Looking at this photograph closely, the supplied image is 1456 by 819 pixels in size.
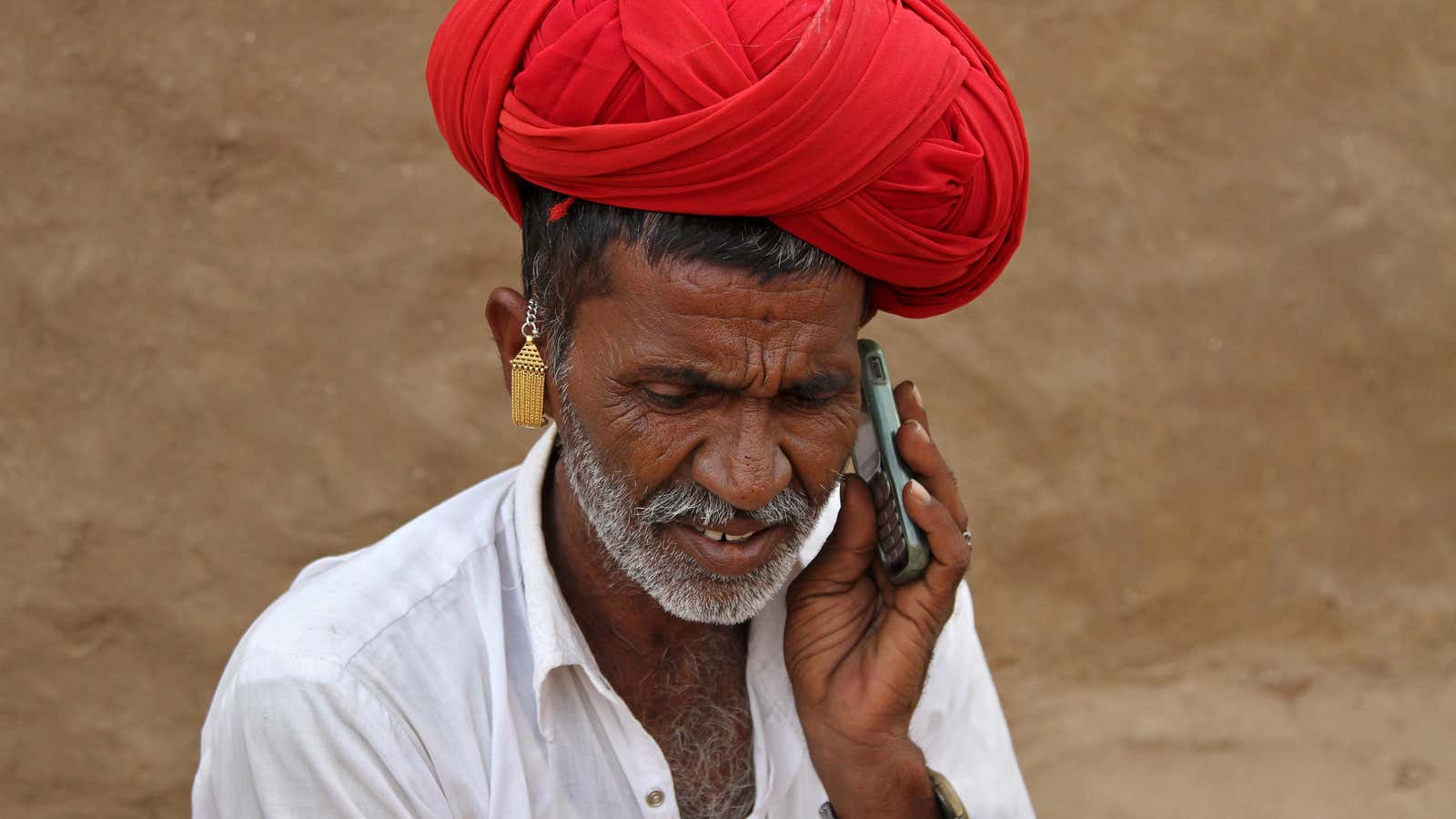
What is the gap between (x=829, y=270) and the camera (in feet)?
8.45

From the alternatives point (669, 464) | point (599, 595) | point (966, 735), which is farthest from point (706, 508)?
point (966, 735)

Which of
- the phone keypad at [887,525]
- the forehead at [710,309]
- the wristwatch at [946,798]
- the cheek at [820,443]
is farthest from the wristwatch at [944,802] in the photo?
the forehead at [710,309]

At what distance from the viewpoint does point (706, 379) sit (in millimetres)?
2516

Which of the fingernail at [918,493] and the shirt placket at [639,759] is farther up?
the fingernail at [918,493]

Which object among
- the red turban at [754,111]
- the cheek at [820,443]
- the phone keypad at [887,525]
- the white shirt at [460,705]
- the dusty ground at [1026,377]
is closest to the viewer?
the red turban at [754,111]

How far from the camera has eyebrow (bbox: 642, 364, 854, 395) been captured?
2.51 metres

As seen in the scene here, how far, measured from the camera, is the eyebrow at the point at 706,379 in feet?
8.25

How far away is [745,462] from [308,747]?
0.83m

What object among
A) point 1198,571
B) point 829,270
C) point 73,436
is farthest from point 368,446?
point 1198,571

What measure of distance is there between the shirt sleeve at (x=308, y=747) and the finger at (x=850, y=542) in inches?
34.3

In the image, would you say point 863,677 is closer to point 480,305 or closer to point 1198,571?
point 480,305

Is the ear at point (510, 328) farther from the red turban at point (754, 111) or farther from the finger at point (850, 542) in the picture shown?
the finger at point (850, 542)

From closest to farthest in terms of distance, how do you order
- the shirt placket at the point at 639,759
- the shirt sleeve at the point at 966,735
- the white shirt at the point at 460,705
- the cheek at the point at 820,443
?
the white shirt at the point at 460,705
the cheek at the point at 820,443
the shirt placket at the point at 639,759
the shirt sleeve at the point at 966,735

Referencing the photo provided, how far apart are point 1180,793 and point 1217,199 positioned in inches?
71.5
